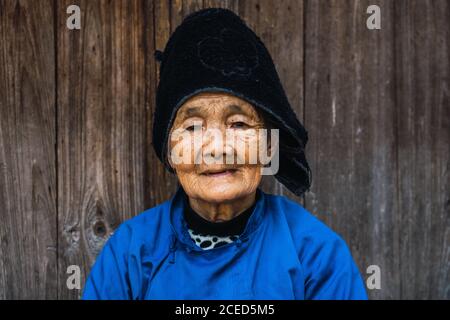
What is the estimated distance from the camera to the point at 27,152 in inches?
83.7

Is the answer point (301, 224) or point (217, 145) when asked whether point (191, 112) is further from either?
point (301, 224)

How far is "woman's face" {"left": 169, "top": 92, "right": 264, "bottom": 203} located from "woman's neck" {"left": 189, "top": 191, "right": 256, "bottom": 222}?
0.30ft

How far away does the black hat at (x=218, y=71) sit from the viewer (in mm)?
1533

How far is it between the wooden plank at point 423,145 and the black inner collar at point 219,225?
0.78 meters

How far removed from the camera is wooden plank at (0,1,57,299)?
2098 millimetres

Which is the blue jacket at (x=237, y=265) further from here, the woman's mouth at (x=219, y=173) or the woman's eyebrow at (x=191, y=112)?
the woman's eyebrow at (x=191, y=112)

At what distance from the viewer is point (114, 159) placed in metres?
2.14

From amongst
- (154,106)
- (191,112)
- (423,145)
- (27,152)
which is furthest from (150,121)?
(423,145)

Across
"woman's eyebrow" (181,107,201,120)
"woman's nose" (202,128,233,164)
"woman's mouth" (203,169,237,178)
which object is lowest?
"woman's mouth" (203,169,237,178)

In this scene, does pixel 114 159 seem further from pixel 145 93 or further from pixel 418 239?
pixel 418 239

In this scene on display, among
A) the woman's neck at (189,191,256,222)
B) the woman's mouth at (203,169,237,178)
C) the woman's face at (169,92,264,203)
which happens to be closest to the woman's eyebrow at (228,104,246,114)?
the woman's face at (169,92,264,203)

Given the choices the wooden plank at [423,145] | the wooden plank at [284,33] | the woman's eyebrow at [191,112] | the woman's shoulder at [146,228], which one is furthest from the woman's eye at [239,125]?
the wooden plank at [423,145]

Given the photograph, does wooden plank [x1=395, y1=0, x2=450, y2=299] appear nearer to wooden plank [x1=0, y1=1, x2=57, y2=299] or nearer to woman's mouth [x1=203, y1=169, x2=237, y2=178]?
woman's mouth [x1=203, y1=169, x2=237, y2=178]

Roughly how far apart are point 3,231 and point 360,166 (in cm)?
138
